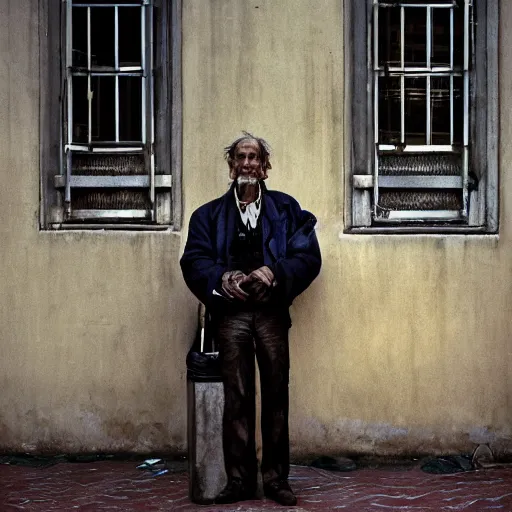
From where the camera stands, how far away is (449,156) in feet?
26.4

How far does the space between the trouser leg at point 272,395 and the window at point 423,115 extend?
1627 mm

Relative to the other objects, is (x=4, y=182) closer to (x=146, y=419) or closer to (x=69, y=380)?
(x=69, y=380)

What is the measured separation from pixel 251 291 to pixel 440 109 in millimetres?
2641

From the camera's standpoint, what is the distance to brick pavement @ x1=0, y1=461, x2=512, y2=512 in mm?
6539

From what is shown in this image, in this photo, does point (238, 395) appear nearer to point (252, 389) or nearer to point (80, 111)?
point (252, 389)

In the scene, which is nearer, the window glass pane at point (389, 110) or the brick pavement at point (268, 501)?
the brick pavement at point (268, 501)

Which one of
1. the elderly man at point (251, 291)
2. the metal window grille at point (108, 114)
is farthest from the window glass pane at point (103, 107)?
the elderly man at point (251, 291)

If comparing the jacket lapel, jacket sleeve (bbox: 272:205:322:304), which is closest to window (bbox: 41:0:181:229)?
the jacket lapel

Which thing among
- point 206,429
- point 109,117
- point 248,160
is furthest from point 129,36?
point 206,429

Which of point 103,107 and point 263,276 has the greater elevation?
point 103,107

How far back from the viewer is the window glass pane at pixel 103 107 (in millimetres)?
8070

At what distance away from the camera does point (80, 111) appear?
8078mm

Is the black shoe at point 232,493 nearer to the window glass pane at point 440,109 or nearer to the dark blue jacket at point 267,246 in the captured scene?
the dark blue jacket at point 267,246

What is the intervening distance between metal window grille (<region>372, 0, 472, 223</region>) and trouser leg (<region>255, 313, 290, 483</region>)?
1.79 m
